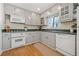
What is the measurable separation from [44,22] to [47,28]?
0.21 metres

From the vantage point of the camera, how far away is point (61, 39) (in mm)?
1650

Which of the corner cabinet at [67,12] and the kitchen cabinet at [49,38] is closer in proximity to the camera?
the corner cabinet at [67,12]

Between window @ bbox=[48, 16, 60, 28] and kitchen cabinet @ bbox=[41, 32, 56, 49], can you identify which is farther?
window @ bbox=[48, 16, 60, 28]

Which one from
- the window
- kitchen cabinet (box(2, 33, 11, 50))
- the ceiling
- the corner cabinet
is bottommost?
kitchen cabinet (box(2, 33, 11, 50))

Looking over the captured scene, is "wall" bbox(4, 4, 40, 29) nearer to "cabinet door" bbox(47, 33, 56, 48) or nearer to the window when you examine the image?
the window

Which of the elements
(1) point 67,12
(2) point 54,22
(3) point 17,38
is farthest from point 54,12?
(3) point 17,38

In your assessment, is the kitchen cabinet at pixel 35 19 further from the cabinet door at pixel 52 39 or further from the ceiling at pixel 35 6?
the cabinet door at pixel 52 39

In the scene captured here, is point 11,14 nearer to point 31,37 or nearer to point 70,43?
point 31,37

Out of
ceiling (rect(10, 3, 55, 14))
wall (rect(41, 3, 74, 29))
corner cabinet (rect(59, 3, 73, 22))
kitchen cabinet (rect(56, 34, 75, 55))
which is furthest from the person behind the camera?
wall (rect(41, 3, 74, 29))

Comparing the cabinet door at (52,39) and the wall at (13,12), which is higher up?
the wall at (13,12)

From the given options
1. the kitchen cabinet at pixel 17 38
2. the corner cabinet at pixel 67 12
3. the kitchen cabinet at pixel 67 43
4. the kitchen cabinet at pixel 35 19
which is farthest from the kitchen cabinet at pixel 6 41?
the corner cabinet at pixel 67 12

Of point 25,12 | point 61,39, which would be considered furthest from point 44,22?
point 61,39

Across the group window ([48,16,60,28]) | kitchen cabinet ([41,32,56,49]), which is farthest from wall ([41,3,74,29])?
kitchen cabinet ([41,32,56,49])

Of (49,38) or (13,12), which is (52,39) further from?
(13,12)
